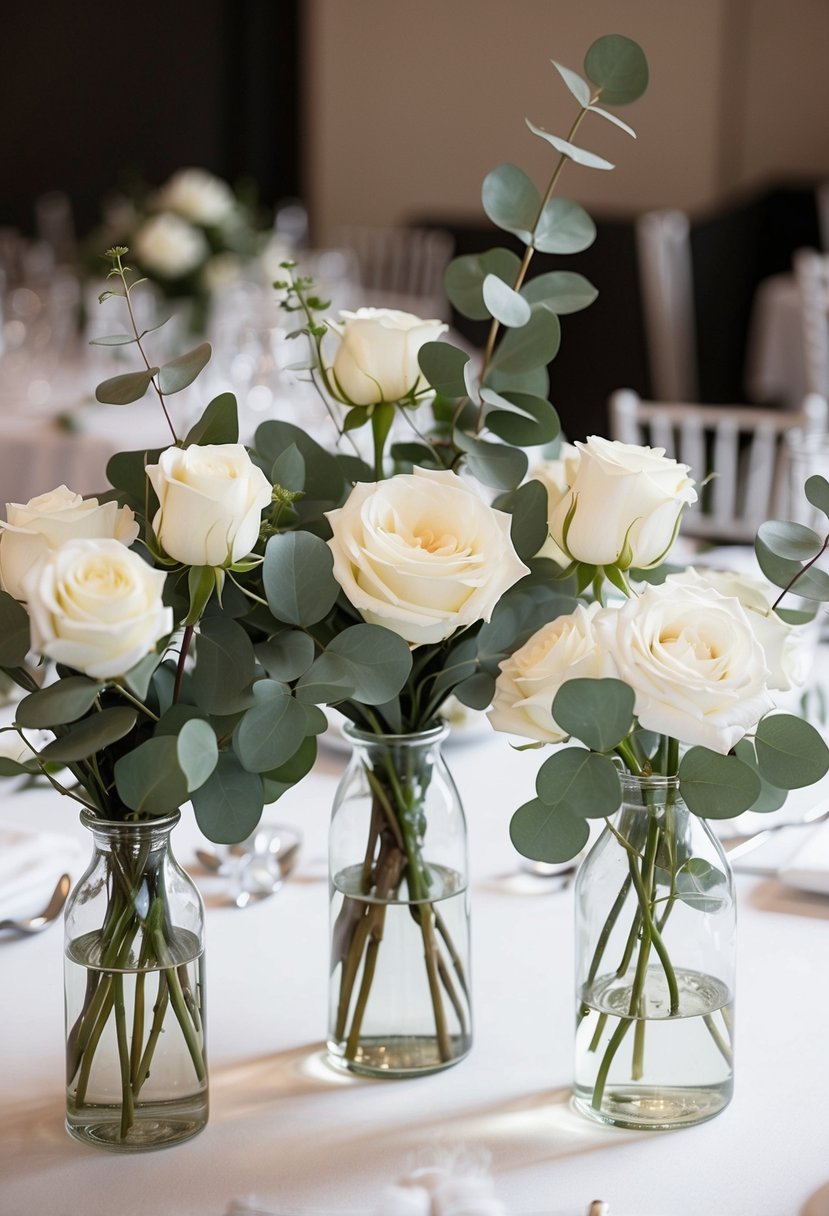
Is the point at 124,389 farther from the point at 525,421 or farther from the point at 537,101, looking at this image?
the point at 537,101

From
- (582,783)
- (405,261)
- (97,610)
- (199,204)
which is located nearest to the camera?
(97,610)

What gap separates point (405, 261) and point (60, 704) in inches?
233

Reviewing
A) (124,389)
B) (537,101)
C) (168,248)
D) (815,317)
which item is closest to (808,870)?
(124,389)

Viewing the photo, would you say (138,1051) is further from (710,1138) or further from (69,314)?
(69,314)

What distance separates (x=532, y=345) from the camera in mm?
896

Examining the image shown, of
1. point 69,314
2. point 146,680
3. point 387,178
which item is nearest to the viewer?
point 146,680

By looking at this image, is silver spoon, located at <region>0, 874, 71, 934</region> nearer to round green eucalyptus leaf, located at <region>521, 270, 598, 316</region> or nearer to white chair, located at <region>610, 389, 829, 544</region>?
round green eucalyptus leaf, located at <region>521, 270, 598, 316</region>

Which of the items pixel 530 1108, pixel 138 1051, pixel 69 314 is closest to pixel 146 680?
pixel 138 1051

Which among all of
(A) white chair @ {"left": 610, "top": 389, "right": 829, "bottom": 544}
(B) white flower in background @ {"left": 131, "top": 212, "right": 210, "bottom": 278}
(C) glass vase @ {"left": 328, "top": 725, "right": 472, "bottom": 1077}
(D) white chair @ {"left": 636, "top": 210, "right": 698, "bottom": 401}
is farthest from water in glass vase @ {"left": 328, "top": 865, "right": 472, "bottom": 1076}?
(D) white chair @ {"left": 636, "top": 210, "right": 698, "bottom": 401}

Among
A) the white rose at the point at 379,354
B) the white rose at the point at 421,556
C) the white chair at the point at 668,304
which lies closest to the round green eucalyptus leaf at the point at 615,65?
the white rose at the point at 379,354

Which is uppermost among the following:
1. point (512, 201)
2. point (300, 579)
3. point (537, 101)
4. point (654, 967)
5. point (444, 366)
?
point (537, 101)

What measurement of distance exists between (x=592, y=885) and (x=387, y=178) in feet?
24.1

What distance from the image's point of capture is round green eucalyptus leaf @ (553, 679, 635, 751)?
2.39ft

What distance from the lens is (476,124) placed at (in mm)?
7438
